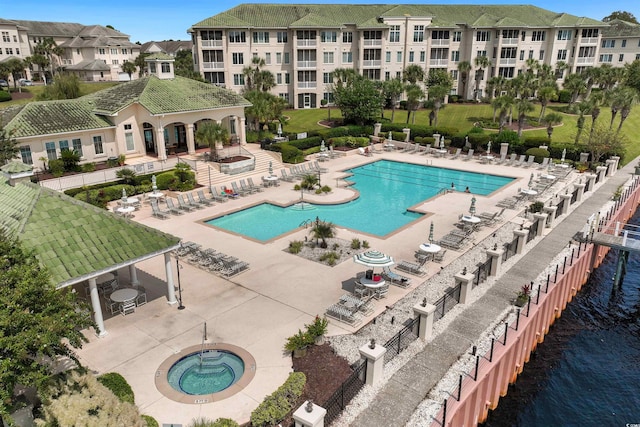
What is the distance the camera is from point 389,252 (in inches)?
967

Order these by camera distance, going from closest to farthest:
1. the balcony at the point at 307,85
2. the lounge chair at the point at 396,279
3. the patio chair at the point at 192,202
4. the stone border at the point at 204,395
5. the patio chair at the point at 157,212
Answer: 1. the stone border at the point at 204,395
2. the lounge chair at the point at 396,279
3. the patio chair at the point at 157,212
4. the patio chair at the point at 192,202
5. the balcony at the point at 307,85

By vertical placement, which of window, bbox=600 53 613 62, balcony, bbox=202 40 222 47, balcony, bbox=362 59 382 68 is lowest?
balcony, bbox=362 59 382 68

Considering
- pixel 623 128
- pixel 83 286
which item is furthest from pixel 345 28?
pixel 83 286

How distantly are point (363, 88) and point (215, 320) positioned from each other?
4553 cm

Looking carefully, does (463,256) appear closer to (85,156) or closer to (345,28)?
(85,156)

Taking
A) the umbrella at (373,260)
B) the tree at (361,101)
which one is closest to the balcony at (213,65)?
the tree at (361,101)

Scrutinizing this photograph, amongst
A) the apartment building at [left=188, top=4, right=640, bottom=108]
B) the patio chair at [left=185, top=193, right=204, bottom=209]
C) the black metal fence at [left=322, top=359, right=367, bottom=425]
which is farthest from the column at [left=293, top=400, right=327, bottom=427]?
the apartment building at [left=188, top=4, right=640, bottom=108]

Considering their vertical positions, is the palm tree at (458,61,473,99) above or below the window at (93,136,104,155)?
above

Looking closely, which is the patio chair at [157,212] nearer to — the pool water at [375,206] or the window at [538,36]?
the pool water at [375,206]

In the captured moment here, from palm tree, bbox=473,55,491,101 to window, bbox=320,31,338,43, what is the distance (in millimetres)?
23809

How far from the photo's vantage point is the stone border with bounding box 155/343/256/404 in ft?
45.1

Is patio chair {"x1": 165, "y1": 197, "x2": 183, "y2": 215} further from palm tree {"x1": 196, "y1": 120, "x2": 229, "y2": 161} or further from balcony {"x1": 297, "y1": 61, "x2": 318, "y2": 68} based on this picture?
balcony {"x1": 297, "y1": 61, "x2": 318, "y2": 68}

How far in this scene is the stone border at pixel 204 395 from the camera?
1374cm

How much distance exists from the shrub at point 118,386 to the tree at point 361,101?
1933 inches
